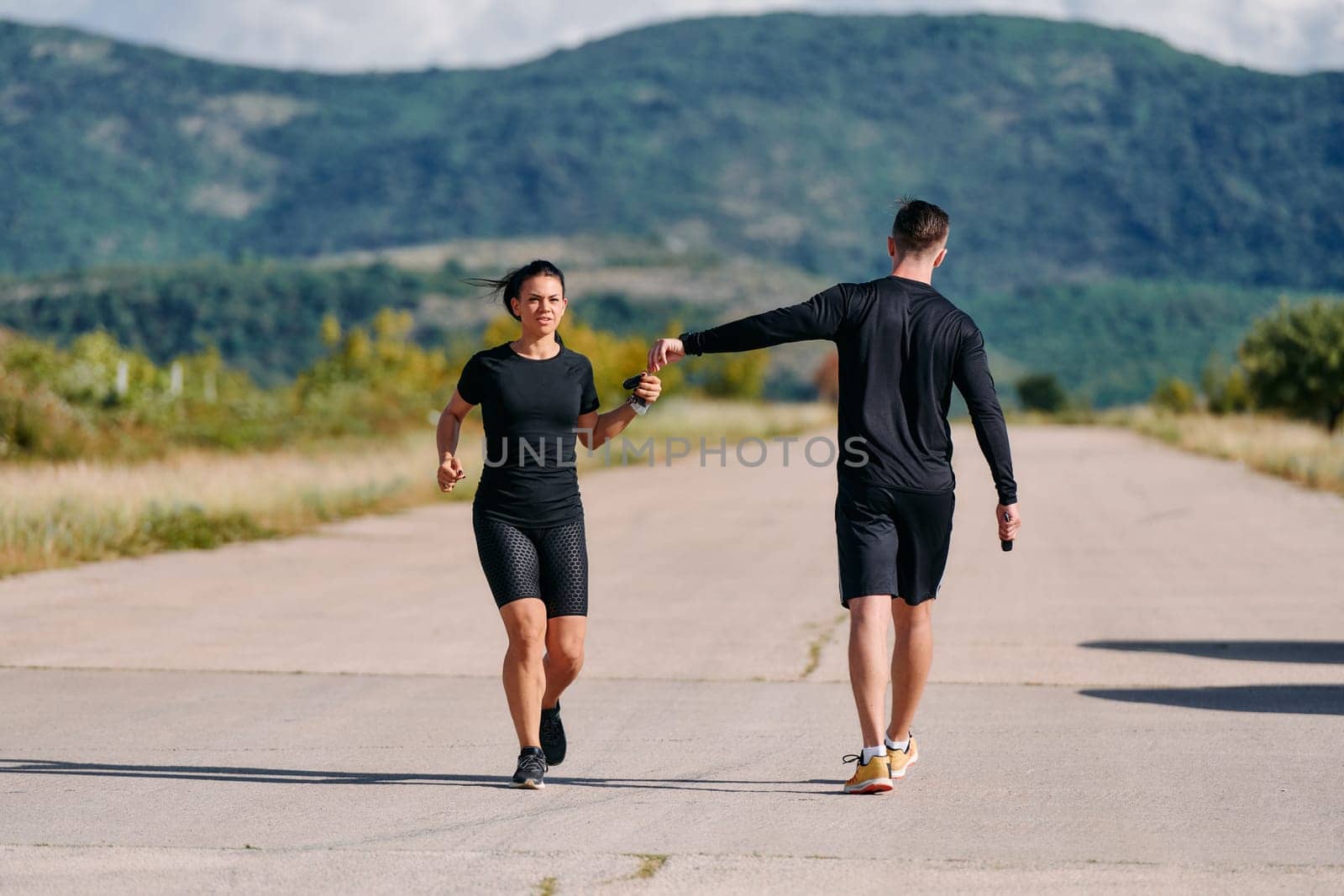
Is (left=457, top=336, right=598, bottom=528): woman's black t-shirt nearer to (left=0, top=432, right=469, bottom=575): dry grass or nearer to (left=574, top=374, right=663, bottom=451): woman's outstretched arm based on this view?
(left=574, top=374, right=663, bottom=451): woman's outstretched arm

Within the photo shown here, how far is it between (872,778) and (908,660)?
0.53 meters

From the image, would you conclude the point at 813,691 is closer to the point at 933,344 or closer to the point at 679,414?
the point at 933,344

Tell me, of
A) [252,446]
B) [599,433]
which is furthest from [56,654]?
[252,446]

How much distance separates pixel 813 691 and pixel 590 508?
1626 cm

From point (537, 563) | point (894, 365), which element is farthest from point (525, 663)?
point (894, 365)

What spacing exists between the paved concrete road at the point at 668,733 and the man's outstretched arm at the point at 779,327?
1596mm

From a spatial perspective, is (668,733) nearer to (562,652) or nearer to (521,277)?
(562,652)

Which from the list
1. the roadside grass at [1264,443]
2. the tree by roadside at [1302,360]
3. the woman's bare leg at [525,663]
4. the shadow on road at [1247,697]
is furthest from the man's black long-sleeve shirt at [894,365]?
the tree by roadside at [1302,360]

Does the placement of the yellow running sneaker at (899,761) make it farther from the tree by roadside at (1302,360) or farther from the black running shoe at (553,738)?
the tree by roadside at (1302,360)

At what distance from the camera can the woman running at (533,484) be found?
280 inches

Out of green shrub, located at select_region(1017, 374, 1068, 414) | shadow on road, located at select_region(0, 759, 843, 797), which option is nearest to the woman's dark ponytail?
shadow on road, located at select_region(0, 759, 843, 797)

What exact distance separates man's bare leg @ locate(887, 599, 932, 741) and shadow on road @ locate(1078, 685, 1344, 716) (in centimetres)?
260

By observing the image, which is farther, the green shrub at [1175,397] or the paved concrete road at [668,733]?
the green shrub at [1175,397]

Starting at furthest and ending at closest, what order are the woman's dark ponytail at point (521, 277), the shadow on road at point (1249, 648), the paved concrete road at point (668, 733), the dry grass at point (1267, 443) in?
the dry grass at point (1267, 443), the shadow on road at point (1249, 648), the woman's dark ponytail at point (521, 277), the paved concrete road at point (668, 733)
